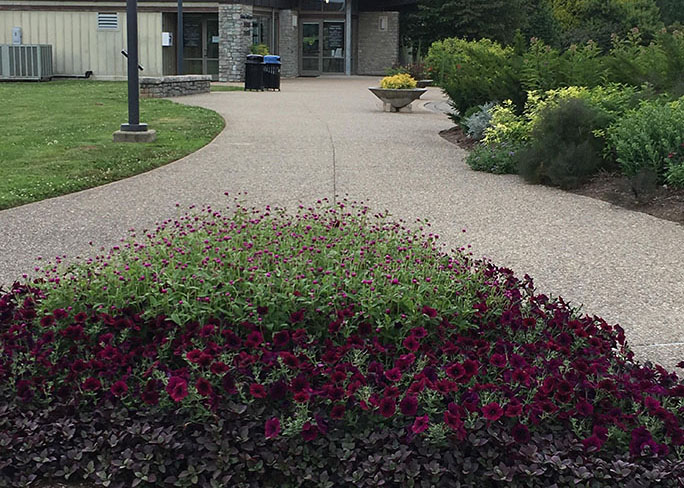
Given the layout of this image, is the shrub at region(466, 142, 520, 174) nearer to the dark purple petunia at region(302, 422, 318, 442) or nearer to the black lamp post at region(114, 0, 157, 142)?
the black lamp post at region(114, 0, 157, 142)

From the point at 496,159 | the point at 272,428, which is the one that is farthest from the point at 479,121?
the point at 272,428

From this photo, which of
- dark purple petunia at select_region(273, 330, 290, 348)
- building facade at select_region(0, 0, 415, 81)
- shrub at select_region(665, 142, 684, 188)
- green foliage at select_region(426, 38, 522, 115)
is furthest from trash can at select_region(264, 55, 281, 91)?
dark purple petunia at select_region(273, 330, 290, 348)

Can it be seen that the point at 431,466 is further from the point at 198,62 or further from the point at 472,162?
the point at 198,62

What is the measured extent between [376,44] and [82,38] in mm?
12804

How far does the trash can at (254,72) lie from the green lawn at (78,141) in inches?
179

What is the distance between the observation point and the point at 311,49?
124 feet

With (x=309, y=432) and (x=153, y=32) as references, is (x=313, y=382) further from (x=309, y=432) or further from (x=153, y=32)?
(x=153, y=32)

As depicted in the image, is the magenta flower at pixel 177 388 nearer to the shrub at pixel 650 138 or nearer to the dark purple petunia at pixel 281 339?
the dark purple petunia at pixel 281 339

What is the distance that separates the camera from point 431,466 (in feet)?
10.6

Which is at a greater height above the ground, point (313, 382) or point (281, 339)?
point (281, 339)

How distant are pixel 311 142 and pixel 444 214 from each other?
5.63 m

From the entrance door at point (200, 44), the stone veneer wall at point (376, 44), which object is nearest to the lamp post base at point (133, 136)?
the entrance door at point (200, 44)

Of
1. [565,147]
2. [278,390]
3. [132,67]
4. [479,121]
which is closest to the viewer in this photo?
[278,390]

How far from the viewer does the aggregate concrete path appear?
6.08m
